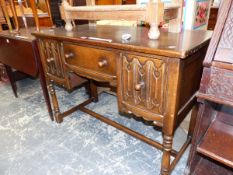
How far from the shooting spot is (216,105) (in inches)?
42.5

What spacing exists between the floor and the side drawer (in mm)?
566

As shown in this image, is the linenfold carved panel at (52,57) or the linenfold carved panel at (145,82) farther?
the linenfold carved panel at (52,57)

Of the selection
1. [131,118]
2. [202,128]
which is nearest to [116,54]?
[202,128]

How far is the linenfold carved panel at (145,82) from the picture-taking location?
0.89 metres

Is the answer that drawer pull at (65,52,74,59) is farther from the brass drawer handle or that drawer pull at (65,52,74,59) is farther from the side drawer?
the side drawer

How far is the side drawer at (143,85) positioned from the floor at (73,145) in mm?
566

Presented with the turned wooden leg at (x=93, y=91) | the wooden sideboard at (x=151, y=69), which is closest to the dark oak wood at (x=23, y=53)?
the wooden sideboard at (x=151, y=69)

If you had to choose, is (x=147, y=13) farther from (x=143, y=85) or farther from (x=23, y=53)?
(x=23, y=53)

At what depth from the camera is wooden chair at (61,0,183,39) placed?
96 centimetres

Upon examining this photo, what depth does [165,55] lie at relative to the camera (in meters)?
0.81

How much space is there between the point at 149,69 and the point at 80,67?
55 centimetres

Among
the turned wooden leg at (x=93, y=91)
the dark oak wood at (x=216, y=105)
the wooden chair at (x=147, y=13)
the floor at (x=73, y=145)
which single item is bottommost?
the floor at (x=73, y=145)

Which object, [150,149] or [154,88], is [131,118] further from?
[154,88]

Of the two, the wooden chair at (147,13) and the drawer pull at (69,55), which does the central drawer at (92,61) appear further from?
the wooden chair at (147,13)
